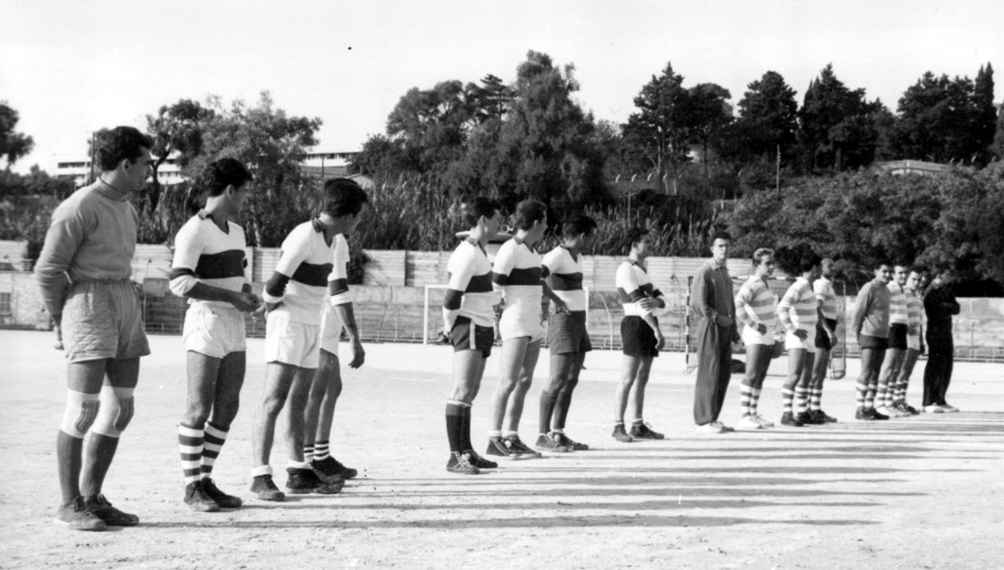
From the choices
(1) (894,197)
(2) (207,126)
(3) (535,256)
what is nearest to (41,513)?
(3) (535,256)

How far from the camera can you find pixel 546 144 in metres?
60.6

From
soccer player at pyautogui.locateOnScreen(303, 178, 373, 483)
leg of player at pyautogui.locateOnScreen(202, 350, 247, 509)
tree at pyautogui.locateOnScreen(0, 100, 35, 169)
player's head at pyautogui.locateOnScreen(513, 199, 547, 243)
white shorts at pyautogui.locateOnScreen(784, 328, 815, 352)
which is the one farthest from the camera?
tree at pyautogui.locateOnScreen(0, 100, 35, 169)

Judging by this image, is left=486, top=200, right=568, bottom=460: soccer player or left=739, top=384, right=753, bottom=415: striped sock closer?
left=486, top=200, right=568, bottom=460: soccer player

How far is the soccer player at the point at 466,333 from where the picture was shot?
947cm

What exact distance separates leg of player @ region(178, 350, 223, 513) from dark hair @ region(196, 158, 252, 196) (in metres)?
0.89

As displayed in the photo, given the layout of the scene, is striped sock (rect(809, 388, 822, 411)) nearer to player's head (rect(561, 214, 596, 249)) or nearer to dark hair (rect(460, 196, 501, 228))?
player's head (rect(561, 214, 596, 249))

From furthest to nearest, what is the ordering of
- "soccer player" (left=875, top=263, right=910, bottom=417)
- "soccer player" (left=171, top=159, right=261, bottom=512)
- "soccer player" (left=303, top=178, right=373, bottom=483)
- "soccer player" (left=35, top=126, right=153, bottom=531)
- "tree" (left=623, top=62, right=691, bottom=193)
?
"tree" (left=623, top=62, right=691, bottom=193) < "soccer player" (left=875, top=263, right=910, bottom=417) < "soccer player" (left=303, top=178, right=373, bottom=483) < "soccer player" (left=171, top=159, right=261, bottom=512) < "soccer player" (left=35, top=126, right=153, bottom=531)

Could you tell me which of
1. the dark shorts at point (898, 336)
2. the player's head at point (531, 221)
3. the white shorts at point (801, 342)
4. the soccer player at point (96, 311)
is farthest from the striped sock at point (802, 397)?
the soccer player at point (96, 311)

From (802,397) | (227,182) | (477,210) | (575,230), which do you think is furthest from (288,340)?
(802,397)

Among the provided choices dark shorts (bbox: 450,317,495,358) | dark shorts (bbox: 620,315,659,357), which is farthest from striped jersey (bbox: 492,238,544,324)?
dark shorts (bbox: 620,315,659,357)


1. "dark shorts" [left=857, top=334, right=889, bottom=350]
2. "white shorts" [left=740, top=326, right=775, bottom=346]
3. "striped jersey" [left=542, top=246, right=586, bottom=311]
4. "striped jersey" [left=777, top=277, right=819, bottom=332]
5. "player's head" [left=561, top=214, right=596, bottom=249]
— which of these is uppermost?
"player's head" [left=561, top=214, right=596, bottom=249]

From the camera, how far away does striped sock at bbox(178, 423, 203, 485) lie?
24.4 feet

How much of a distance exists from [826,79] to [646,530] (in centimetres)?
10013

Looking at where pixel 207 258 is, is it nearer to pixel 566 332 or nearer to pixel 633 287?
pixel 566 332
